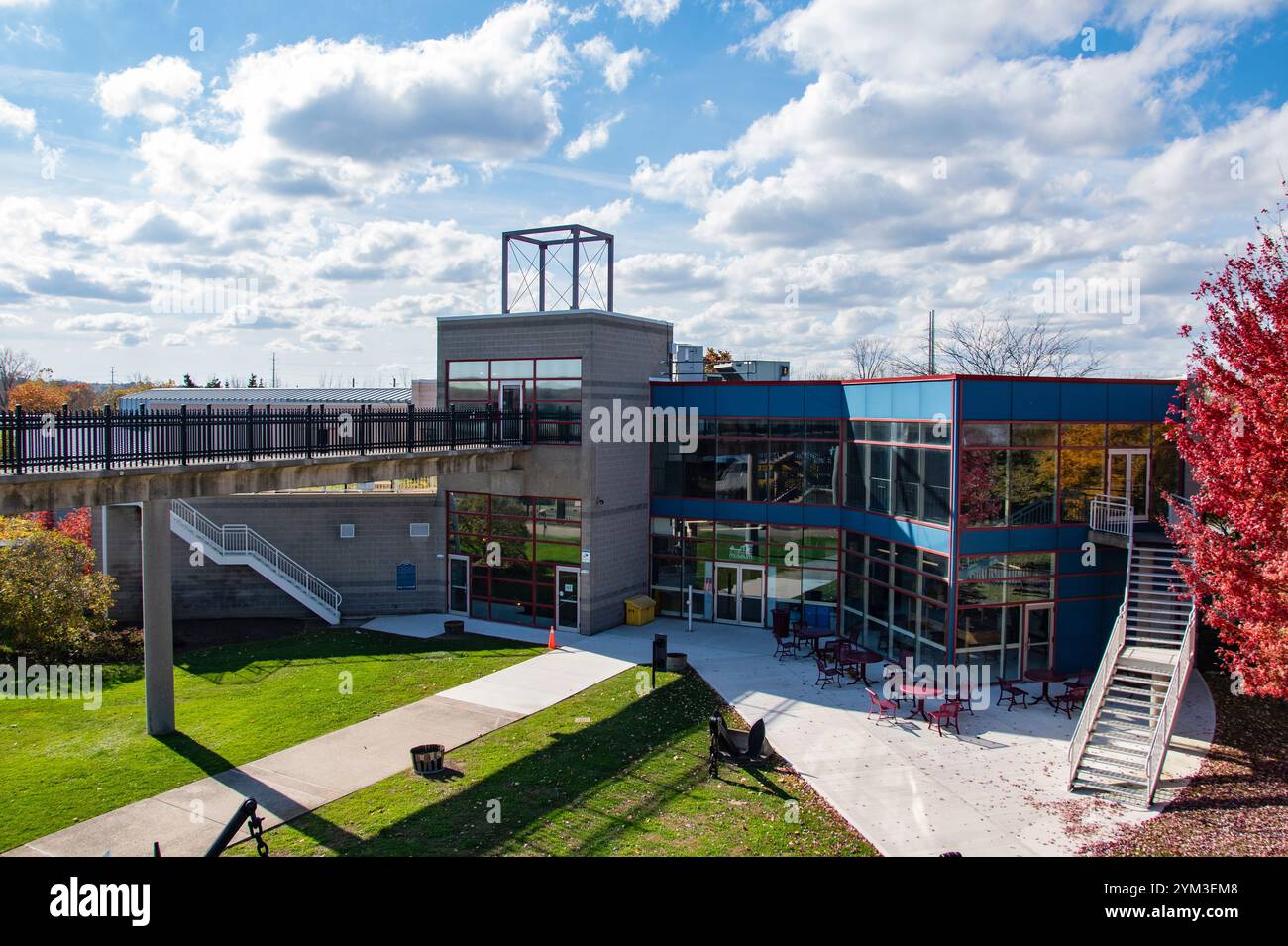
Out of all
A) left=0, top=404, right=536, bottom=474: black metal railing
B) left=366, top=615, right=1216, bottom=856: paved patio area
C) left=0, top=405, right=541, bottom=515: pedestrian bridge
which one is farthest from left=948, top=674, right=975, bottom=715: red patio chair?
left=0, top=404, right=536, bottom=474: black metal railing

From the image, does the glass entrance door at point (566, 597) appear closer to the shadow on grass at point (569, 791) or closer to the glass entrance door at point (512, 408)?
the glass entrance door at point (512, 408)

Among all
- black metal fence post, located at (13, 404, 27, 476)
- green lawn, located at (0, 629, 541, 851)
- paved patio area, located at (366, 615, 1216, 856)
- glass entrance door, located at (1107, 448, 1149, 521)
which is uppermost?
black metal fence post, located at (13, 404, 27, 476)

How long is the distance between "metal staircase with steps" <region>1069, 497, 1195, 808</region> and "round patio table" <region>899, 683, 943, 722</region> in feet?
9.17

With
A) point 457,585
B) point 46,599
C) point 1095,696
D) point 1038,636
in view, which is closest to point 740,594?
point 1038,636

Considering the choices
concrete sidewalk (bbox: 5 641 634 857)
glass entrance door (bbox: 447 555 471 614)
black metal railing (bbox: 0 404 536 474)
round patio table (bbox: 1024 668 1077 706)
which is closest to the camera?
concrete sidewalk (bbox: 5 641 634 857)

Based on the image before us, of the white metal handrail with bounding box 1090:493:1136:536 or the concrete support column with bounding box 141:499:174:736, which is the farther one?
the white metal handrail with bounding box 1090:493:1136:536

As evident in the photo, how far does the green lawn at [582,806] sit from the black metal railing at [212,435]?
6.71 m

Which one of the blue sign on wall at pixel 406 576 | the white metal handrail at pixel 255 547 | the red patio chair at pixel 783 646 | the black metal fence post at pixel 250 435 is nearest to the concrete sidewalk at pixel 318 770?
the red patio chair at pixel 783 646

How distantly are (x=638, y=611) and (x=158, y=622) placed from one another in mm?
12831

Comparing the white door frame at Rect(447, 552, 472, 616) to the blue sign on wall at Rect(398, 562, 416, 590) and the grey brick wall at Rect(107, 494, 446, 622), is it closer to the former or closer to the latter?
the grey brick wall at Rect(107, 494, 446, 622)

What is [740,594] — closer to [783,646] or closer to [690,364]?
[783,646]

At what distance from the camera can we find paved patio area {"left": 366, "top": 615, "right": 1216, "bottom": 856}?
12.8 metres

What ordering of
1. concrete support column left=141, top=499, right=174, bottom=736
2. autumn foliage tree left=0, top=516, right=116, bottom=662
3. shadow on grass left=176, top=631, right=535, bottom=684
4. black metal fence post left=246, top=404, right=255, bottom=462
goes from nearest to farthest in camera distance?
concrete support column left=141, top=499, right=174, bottom=736 → black metal fence post left=246, top=404, right=255, bottom=462 → autumn foliage tree left=0, top=516, right=116, bottom=662 → shadow on grass left=176, top=631, right=535, bottom=684

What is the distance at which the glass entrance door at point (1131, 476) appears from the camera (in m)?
19.8
